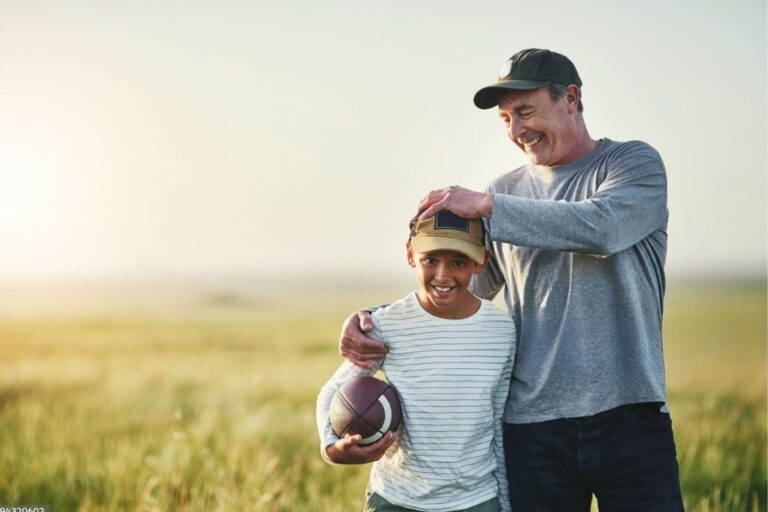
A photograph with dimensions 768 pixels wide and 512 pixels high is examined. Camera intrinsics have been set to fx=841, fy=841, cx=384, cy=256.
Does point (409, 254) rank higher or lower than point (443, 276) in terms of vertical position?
higher

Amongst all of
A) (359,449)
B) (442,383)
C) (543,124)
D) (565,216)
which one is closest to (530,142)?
(543,124)

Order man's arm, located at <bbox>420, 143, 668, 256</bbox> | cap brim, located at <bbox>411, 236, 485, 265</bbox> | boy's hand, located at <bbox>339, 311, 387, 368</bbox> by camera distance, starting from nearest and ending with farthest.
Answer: man's arm, located at <bbox>420, 143, 668, 256</bbox>, cap brim, located at <bbox>411, 236, 485, 265</bbox>, boy's hand, located at <bbox>339, 311, 387, 368</bbox>

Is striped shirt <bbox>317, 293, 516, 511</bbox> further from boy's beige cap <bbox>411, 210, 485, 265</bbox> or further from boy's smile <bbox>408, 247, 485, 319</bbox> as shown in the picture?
boy's beige cap <bbox>411, 210, 485, 265</bbox>

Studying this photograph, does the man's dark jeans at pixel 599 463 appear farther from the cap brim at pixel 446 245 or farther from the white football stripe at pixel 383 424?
the cap brim at pixel 446 245

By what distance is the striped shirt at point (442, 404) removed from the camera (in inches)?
167

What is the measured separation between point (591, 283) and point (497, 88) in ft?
3.88

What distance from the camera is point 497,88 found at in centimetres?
461

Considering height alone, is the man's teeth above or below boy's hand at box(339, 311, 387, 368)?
above

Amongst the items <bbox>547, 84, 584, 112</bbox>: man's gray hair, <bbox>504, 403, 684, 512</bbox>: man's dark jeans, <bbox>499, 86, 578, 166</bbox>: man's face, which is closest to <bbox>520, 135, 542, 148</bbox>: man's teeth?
<bbox>499, 86, 578, 166</bbox>: man's face

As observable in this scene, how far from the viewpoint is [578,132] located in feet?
15.2

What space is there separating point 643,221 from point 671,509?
57.5 inches

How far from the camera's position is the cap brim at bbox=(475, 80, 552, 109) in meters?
4.52

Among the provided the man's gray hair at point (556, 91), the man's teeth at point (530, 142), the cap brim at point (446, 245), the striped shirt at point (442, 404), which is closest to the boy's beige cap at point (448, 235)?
the cap brim at point (446, 245)

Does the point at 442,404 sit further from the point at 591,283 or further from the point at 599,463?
the point at 591,283
